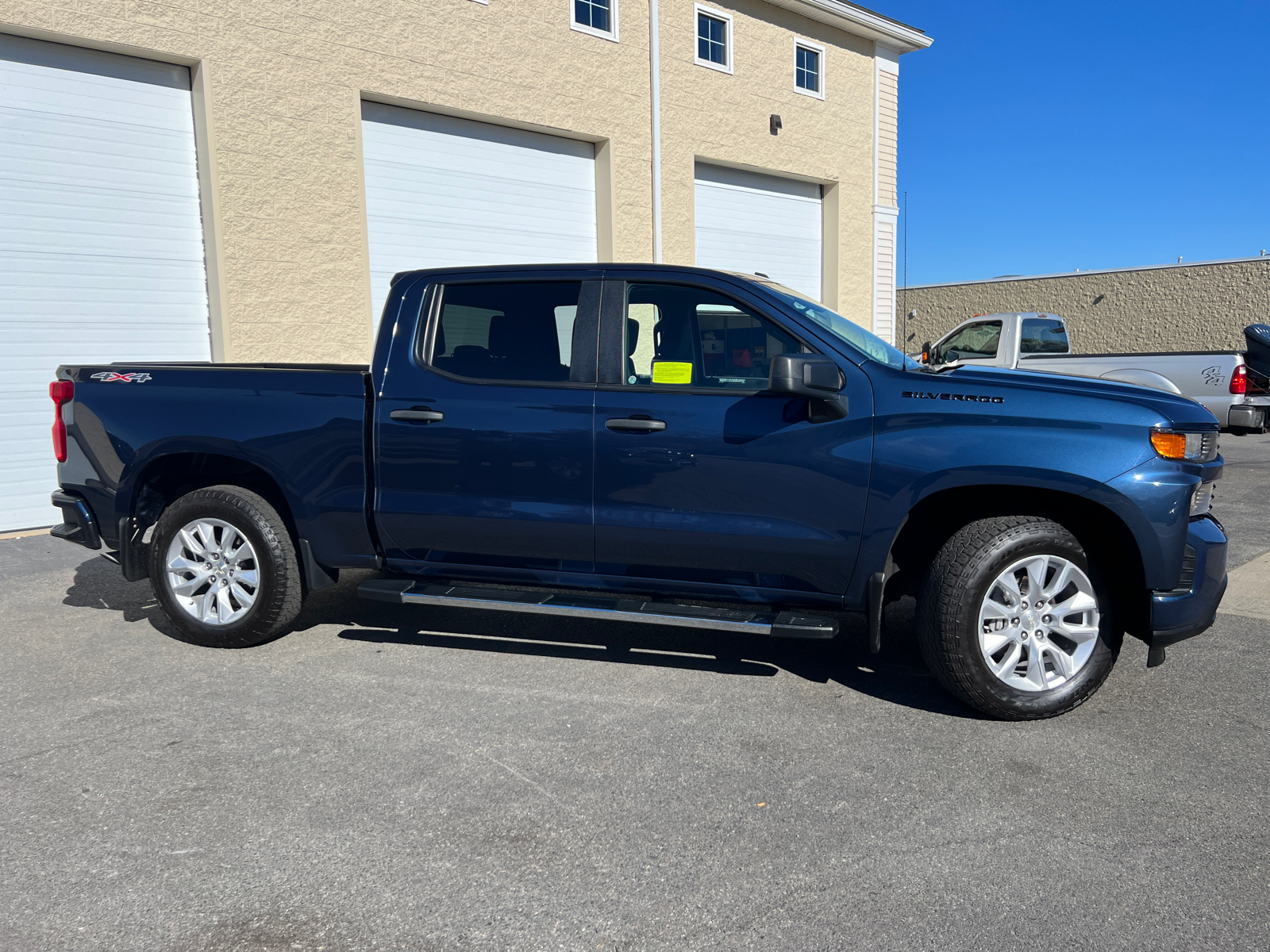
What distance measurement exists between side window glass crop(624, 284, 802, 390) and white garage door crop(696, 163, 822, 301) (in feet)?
31.2

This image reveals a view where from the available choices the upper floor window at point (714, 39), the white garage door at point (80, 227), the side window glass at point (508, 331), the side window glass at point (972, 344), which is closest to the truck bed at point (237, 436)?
the side window glass at point (508, 331)

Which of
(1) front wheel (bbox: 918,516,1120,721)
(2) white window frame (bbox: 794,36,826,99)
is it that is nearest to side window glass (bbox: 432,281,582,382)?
(1) front wheel (bbox: 918,516,1120,721)

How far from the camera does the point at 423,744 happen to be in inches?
142

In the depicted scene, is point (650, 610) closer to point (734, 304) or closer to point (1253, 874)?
point (734, 304)

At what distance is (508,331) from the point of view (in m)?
4.51

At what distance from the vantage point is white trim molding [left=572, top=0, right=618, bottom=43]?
12.0 metres

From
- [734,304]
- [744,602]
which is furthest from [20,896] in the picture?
[734,304]

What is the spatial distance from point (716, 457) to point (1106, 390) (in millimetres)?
1607

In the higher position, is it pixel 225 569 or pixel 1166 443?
pixel 1166 443

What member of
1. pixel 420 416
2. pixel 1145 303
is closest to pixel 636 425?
pixel 420 416

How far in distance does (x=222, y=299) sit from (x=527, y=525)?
253 inches

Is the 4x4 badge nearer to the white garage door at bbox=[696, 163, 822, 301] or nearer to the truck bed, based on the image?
the truck bed

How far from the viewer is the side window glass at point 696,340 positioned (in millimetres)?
4148

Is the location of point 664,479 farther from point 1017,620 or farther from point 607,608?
point 1017,620
